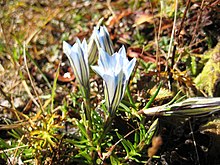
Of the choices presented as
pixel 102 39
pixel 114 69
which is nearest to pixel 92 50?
pixel 102 39

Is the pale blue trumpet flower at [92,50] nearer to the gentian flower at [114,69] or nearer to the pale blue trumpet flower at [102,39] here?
the pale blue trumpet flower at [102,39]

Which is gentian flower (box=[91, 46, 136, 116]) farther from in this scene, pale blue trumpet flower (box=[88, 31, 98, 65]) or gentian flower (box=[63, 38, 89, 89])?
pale blue trumpet flower (box=[88, 31, 98, 65])

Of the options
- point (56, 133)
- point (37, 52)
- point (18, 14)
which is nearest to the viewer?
point (56, 133)

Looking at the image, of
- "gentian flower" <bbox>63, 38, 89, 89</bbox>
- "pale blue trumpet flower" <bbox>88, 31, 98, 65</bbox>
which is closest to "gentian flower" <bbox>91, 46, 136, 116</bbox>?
"gentian flower" <bbox>63, 38, 89, 89</bbox>

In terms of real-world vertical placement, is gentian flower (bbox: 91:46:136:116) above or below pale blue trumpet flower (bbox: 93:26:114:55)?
below

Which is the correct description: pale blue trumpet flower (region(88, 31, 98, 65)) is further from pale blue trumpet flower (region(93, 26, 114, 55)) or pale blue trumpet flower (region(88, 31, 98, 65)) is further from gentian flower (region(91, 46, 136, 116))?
A: gentian flower (region(91, 46, 136, 116))

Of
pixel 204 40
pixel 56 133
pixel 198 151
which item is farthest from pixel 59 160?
pixel 204 40

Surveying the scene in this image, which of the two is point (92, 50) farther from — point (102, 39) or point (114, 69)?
point (114, 69)

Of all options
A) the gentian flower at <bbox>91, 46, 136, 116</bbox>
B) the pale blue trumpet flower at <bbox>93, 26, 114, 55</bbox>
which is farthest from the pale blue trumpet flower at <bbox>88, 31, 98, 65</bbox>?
the gentian flower at <bbox>91, 46, 136, 116</bbox>

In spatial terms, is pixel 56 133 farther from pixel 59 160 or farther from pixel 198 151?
pixel 198 151

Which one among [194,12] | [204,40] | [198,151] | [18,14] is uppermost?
[18,14]

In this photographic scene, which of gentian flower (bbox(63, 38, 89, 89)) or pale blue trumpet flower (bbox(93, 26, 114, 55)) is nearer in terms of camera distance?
gentian flower (bbox(63, 38, 89, 89))
